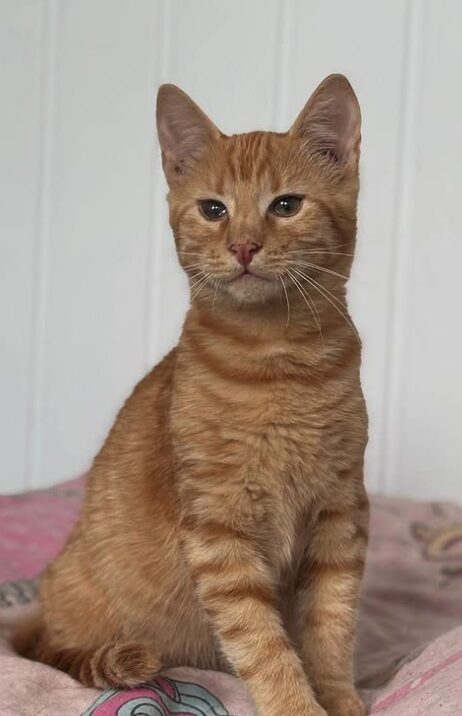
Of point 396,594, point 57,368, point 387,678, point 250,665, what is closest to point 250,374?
point 250,665

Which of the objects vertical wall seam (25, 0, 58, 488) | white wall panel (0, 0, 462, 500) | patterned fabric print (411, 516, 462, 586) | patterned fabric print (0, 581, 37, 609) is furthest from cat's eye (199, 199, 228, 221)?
vertical wall seam (25, 0, 58, 488)

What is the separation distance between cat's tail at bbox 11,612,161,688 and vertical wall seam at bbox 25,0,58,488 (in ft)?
3.84

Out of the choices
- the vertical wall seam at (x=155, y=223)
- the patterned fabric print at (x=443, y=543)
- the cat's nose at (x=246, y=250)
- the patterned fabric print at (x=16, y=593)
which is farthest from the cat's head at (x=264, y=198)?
the vertical wall seam at (x=155, y=223)

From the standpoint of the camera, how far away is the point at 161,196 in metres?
2.25

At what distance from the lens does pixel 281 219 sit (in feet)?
3.55

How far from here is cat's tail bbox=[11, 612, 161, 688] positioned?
1067 mm

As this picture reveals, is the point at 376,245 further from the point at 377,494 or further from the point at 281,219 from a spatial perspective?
the point at 281,219

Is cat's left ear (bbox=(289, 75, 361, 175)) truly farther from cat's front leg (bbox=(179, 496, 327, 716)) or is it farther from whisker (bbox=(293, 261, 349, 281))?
cat's front leg (bbox=(179, 496, 327, 716))

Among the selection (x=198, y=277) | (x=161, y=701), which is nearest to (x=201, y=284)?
(x=198, y=277)

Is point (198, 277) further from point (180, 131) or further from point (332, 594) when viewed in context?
point (332, 594)

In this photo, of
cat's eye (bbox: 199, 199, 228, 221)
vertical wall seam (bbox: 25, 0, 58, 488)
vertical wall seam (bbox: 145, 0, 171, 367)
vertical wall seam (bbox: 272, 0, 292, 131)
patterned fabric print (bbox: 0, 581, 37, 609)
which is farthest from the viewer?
vertical wall seam (bbox: 25, 0, 58, 488)

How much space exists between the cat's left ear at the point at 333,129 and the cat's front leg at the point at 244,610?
0.46 m

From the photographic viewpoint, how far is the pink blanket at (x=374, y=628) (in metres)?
1.04

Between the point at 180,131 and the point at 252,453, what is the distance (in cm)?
44
